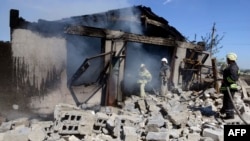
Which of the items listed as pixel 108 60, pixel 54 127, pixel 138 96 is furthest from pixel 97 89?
pixel 54 127

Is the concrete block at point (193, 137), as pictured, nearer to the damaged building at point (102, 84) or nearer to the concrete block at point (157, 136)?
the damaged building at point (102, 84)

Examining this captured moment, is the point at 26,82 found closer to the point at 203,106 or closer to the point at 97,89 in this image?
the point at 97,89

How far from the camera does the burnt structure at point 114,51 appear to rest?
26.7ft

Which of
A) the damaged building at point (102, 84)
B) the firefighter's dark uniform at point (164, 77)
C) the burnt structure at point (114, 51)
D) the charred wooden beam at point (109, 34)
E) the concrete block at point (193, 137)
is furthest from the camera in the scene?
the firefighter's dark uniform at point (164, 77)

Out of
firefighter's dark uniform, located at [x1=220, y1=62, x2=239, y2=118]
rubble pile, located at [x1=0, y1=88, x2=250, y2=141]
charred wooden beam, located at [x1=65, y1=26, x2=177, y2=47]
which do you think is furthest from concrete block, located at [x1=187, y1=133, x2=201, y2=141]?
charred wooden beam, located at [x1=65, y1=26, x2=177, y2=47]

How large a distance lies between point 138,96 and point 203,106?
248 centimetres

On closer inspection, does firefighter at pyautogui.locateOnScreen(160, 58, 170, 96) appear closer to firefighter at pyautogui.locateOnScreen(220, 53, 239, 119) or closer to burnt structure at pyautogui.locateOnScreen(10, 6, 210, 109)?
burnt structure at pyautogui.locateOnScreen(10, 6, 210, 109)

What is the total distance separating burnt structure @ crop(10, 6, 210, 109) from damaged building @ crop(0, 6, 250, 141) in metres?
0.03

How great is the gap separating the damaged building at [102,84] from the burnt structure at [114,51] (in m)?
0.03

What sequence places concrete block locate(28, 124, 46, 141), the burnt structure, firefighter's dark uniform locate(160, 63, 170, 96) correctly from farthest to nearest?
1. firefighter's dark uniform locate(160, 63, 170, 96)
2. the burnt structure
3. concrete block locate(28, 124, 46, 141)

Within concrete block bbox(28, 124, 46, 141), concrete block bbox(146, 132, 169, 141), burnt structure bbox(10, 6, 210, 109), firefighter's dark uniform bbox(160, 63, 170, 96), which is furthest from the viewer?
firefighter's dark uniform bbox(160, 63, 170, 96)

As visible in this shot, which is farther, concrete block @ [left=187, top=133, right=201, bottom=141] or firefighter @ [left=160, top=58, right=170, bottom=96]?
firefighter @ [left=160, top=58, right=170, bottom=96]

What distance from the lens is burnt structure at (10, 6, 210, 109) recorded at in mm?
8148

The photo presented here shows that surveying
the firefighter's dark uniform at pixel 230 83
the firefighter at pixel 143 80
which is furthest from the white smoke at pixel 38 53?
the firefighter's dark uniform at pixel 230 83
